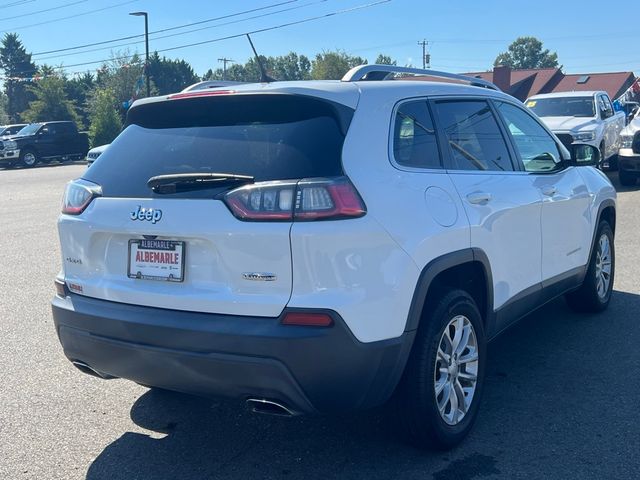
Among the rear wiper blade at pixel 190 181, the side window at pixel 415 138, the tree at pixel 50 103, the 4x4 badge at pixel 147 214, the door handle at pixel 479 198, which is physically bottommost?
the door handle at pixel 479 198

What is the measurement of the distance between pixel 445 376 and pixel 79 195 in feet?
6.92

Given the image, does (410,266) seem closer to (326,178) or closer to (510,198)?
(326,178)

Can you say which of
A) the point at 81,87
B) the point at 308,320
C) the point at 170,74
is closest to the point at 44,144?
the point at 308,320

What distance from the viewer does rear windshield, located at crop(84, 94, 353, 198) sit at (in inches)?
128

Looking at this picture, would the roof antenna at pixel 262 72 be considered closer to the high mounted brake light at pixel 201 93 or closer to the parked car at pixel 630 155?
the high mounted brake light at pixel 201 93

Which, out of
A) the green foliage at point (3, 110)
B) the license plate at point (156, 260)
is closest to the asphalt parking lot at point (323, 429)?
the license plate at point (156, 260)

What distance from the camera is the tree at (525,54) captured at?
13938 cm

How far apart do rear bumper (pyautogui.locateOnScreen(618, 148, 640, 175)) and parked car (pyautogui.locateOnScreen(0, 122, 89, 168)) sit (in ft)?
83.9

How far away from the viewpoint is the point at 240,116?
351cm

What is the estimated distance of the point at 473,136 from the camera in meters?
4.40

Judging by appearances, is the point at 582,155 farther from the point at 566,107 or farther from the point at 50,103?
the point at 50,103

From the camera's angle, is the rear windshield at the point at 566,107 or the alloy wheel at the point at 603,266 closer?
the alloy wheel at the point at 603,266

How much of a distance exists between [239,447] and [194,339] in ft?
3.06

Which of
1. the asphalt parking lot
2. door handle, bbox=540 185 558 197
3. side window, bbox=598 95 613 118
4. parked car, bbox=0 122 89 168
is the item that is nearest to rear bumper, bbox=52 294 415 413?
the asphalt parking lot
